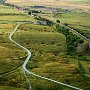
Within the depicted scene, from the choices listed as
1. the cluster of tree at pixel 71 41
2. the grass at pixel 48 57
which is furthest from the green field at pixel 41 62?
the cluster of tree at pixel 71 41

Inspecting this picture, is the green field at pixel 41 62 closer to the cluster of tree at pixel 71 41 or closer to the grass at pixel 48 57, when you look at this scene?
the grass at pixel 48 57

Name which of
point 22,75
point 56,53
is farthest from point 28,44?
point 22,75

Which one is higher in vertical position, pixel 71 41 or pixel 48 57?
pixel 71 41

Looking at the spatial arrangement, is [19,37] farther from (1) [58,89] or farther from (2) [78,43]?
(1) [58,89]

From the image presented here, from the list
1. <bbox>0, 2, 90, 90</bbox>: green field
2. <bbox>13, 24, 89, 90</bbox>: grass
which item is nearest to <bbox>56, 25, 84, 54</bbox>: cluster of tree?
<bbox>0, 2, 90, 90</bbox>: green field

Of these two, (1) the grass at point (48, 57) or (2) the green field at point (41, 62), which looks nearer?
(2) the green field at point (41, 62)

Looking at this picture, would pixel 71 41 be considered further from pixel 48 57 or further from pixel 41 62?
pixel 41 62

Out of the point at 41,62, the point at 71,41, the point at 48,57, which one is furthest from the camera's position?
the point at 71,41

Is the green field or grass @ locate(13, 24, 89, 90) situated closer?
the green field

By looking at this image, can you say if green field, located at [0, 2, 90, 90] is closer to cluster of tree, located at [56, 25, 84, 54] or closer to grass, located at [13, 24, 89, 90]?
grass, located at [13, 24, 89, 90]

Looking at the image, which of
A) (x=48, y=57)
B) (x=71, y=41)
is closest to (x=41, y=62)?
(x=48, y=57)

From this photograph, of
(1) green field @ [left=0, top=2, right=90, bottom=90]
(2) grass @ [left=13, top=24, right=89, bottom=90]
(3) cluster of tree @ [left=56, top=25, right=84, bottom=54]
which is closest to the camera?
(1) green field @ [left=0, top=2, right=90, bottom=90]
